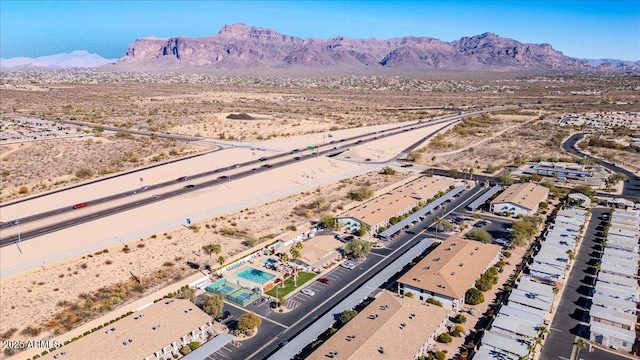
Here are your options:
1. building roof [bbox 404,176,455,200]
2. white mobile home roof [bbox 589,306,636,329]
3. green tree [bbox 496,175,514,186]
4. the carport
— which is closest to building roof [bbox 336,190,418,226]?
the carport

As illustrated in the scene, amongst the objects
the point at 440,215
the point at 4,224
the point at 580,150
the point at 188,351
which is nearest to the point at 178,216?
the point at 4,224

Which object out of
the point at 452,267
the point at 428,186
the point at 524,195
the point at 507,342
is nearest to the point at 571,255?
the point at 452,267

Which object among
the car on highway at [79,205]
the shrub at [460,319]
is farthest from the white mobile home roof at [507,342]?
the car on highway at [79,205]

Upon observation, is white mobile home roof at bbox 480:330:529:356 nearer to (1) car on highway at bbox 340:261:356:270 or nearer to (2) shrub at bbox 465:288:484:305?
(2) shrub at bbox 465:288:484:305

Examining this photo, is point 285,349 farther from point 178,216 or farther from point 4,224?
point 4,224

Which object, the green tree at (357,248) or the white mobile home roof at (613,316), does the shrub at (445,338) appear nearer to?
the white mobile home roof at (613,316)

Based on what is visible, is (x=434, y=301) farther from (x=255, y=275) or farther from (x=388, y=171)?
(x=388, y=171)
